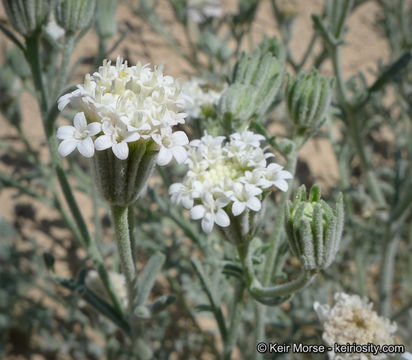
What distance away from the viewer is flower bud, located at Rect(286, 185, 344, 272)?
1.12 m

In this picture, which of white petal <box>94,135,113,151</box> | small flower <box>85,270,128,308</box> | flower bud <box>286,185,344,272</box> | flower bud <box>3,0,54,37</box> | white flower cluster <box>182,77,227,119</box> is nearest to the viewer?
white petal <box>94,135,113,151</box>

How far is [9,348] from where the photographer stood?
9.74 ft

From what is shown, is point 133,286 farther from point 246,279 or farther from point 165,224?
point 165,224

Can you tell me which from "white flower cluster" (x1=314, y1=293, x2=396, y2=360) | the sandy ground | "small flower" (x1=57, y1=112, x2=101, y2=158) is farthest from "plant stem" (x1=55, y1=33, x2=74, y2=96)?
the sandy ground

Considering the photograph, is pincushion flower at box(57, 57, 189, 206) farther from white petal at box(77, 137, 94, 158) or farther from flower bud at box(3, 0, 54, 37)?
flower bud at box(3, 0, 54, 37)

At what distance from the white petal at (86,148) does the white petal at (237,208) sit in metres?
0.38

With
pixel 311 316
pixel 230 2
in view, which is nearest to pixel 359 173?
pixel 311 316

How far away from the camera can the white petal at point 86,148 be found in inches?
39.5

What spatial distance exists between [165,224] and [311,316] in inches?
36.3

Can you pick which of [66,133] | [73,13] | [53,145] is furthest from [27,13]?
[66,133]

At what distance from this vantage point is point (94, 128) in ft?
3.34

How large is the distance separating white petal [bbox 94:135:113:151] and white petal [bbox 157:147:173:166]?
11cm

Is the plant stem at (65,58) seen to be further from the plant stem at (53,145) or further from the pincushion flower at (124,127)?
the pincushion flower at (124,127)

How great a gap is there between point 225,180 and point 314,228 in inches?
10.6
